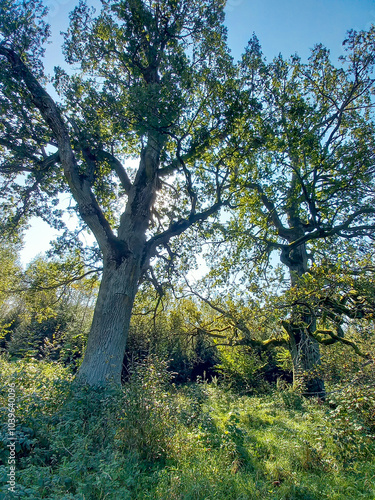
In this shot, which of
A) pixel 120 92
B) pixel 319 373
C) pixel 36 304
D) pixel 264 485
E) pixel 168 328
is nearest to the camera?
pixel 264 485

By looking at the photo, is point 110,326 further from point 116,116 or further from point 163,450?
point 116,116

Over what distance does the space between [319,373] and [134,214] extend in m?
6.53

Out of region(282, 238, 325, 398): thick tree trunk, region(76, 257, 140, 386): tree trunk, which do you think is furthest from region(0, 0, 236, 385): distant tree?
region(282, 238, 325, 398): thick tree trunk

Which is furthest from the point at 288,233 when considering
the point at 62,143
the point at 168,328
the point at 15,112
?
the point at 15,112

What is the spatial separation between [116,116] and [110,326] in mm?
5218

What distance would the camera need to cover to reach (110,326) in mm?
5844

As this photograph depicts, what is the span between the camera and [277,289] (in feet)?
24.4

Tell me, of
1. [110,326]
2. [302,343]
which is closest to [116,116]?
[110,326]

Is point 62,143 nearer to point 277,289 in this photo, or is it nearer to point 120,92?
point 120,92

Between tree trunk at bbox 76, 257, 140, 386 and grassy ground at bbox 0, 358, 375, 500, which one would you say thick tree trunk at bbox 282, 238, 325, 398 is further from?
tree trunk at bbox 76, 257, 140, 386

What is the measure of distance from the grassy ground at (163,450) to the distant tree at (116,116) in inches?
54.2

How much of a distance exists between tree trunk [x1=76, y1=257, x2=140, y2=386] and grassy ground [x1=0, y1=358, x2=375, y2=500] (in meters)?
0.92

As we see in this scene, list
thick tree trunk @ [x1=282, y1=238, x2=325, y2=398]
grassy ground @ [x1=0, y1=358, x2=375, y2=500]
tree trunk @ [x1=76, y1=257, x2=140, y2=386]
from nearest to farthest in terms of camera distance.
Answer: grassy ground @ [x1=0, y1=358, x2=375, y2=500], tree trunk @ [x1=76, y1=257, x2=140, y2=386], thick tree trunk @ [x1=282, y1=238, x2=325, y2=398]

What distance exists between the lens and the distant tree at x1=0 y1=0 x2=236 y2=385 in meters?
5.93
